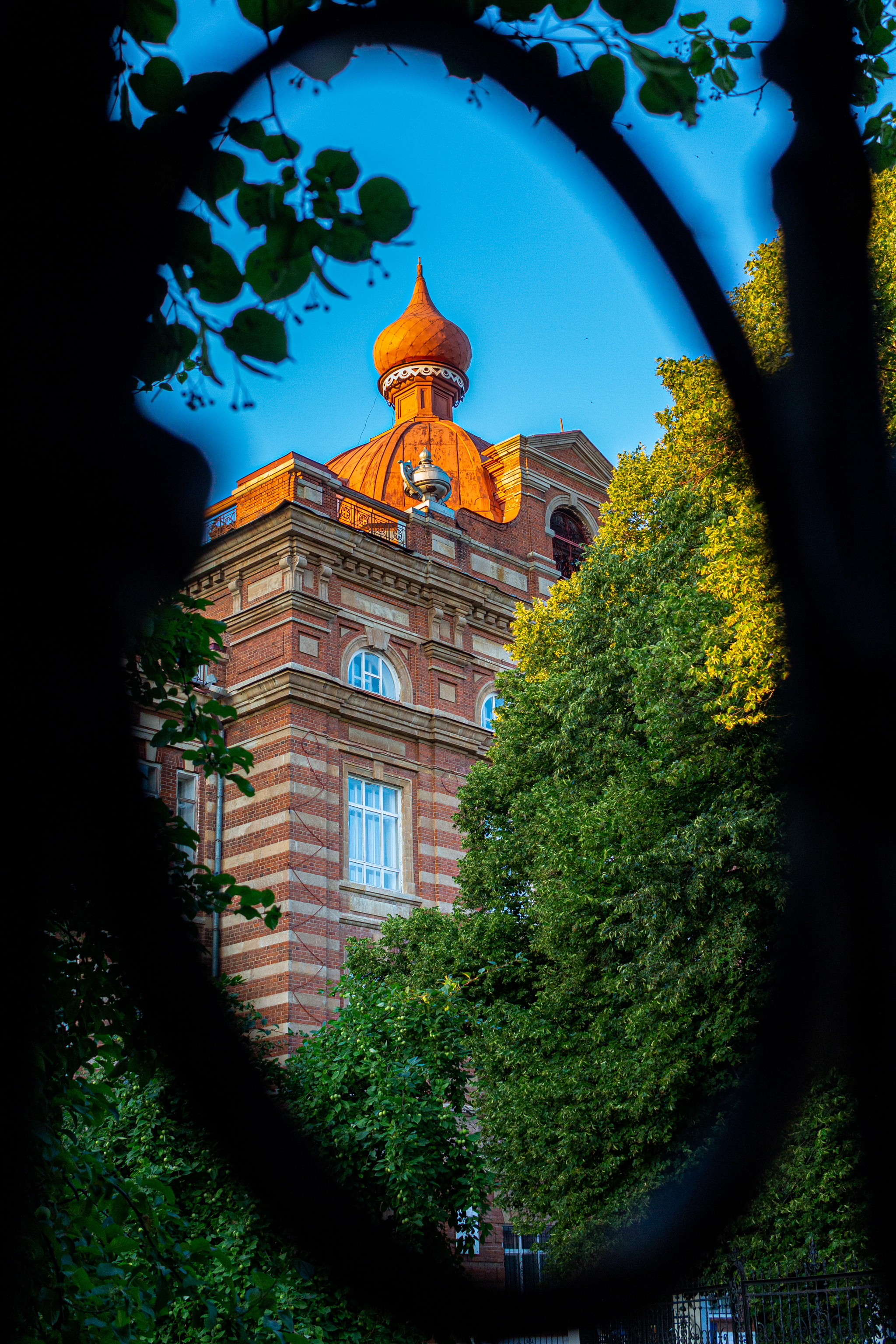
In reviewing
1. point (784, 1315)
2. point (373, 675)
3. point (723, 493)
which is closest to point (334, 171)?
point (723, 493)

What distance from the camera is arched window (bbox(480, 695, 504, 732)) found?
86.4 feet

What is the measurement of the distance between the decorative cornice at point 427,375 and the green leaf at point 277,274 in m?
31.6

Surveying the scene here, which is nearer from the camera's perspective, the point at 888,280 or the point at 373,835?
the point at 888,280

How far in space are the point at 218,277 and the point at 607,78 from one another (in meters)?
0.77

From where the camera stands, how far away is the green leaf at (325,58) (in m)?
1.08

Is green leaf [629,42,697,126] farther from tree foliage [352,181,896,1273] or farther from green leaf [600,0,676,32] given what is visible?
tree foliage [352,181,896,1273]

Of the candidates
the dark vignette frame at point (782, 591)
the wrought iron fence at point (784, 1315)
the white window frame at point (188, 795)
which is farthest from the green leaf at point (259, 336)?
the white window frame at point (188, 795)

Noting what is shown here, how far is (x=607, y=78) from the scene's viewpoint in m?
1.87

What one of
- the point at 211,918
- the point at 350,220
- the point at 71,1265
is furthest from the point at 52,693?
the point at 211,918

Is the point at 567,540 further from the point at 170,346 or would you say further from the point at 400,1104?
the point at 170,346

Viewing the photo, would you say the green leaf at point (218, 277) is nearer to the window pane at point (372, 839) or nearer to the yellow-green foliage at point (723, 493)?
the yellow-green foliage at point (723, 493)

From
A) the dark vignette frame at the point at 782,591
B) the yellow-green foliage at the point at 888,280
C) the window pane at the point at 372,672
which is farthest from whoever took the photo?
the window pane at the point at 372,672

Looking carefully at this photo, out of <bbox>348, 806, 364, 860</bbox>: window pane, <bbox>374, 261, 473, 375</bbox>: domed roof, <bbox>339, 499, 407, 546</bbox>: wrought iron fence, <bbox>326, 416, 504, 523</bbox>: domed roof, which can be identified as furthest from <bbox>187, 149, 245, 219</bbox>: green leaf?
<bbox>374, 261, 473, 375</bbox>: domed roof

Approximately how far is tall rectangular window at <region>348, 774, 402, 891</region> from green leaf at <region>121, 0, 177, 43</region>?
70.1 ft
